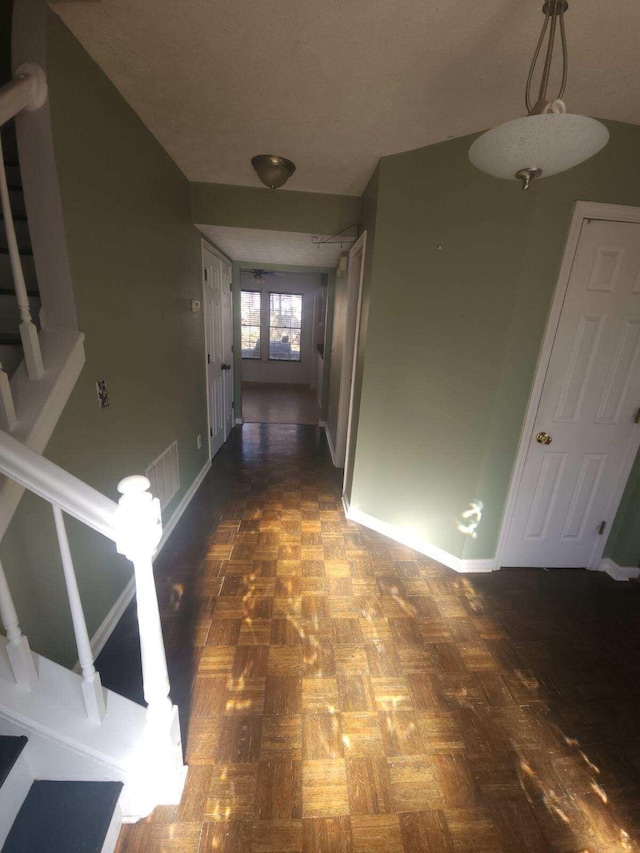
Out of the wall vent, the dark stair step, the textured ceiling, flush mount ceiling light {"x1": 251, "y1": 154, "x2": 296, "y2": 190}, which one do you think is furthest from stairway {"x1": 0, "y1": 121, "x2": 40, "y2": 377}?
flush mount ceiling light {"x1": 251, "y1": 154, "x2": 296, "y2": 190}

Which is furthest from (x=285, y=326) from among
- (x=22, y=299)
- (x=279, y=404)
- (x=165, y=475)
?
(x=22, y=299)

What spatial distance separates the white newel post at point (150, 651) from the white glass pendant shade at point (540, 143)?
1.18 meters

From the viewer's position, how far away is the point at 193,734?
4.28ft

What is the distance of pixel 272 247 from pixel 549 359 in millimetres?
2663

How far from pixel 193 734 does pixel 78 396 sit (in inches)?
54.7

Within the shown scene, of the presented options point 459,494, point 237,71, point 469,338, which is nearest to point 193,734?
point 459,494

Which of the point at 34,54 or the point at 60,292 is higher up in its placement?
the point at 34,54

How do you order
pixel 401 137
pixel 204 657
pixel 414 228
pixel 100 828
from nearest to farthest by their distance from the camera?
pixel 100 828
pixel 204 657
pixel 401 137
pixel 414 228

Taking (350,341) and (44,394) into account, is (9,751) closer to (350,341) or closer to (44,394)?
(44,394)

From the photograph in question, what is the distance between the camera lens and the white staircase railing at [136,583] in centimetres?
77

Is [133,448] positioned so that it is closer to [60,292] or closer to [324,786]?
[60,292]

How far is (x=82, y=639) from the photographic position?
0.92 metres

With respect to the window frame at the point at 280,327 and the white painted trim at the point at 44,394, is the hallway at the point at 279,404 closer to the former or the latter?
the window frame at the point at 280,327

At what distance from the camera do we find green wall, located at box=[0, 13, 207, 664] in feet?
4.07
